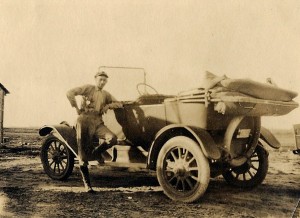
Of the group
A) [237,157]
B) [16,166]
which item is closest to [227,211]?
[237,157]

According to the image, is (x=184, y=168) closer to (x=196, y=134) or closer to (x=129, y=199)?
(x=196, y=134)

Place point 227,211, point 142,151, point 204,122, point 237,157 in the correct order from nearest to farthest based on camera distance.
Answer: point 227,211, point 204,122, point 237,157, point 142,151

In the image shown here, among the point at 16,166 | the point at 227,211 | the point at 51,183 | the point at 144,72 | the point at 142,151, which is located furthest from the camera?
the point at 16,166

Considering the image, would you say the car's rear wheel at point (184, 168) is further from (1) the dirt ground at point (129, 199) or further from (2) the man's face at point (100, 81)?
(2) the man's face at point (100, 81)

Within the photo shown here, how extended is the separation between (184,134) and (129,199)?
1.09m

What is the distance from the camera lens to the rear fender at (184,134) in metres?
4.00

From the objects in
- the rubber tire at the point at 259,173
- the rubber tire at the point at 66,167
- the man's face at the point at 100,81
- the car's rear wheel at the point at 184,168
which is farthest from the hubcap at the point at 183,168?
the rubber tire at the point at 66,167

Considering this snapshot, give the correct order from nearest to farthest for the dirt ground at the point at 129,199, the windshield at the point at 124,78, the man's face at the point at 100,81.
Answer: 1. the dirt ground at the point at 129,199
2. the man's face at the point at 100,81
3. the windshield at the point at 124,78

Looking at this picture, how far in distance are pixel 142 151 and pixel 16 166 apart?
3.49 metres

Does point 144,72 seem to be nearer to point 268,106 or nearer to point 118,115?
point 118,115

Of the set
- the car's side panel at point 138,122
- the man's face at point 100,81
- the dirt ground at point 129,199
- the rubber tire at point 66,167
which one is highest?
the man's face at point 100,81

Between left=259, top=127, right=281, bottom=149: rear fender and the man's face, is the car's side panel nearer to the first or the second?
the man's face

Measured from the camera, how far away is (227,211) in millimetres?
3820

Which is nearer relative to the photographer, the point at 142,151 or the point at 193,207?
the point at 193,207
